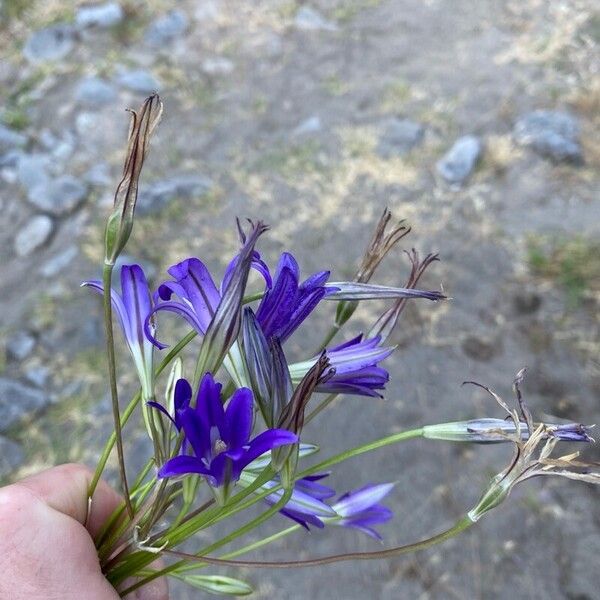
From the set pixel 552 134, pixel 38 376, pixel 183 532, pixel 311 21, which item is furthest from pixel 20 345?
pixel 311 21

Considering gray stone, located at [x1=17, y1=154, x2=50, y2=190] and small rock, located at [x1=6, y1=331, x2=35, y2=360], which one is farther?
gray stone, located at [x1=17, y1=154, x2=50, y2=190]

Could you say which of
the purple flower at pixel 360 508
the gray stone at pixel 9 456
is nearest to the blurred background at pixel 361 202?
the gray stone at pixel 9 456

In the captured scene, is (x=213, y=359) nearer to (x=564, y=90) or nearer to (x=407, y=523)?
(x=407, y=523)

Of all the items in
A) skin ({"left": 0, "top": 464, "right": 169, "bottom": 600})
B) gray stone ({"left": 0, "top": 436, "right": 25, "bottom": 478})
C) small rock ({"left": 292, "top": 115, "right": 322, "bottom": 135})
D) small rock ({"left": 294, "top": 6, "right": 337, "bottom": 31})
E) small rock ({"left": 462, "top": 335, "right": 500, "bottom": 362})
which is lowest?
small rock ({"left": 462, "top": 335, "right": 500, "bottom": 362})

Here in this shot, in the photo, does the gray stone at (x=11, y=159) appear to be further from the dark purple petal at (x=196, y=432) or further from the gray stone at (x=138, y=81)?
the dark purple petal at (x=196, y=432)

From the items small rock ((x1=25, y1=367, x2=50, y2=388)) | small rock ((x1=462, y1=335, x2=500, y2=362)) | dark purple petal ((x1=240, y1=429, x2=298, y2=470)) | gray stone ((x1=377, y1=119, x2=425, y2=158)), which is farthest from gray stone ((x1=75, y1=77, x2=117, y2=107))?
dark purple petal ((x1=240, y1=429, x2=298, y2=470))

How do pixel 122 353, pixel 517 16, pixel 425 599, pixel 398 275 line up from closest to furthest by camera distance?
pixel 425 599 < pixel 122 353 < pixel 398 275 < pixel 517 16

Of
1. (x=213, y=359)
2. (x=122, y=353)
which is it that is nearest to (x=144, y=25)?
(x=122, y=353)

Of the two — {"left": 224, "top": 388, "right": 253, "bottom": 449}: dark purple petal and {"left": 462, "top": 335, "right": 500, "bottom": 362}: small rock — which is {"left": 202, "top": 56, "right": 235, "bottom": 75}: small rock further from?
{"left": 224, "top": 388, "right": 253, "bottom": 449}: dark purple petal
